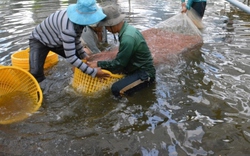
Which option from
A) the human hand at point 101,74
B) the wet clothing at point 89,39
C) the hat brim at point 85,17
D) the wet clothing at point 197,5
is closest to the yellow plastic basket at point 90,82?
the human hand at point 101,74

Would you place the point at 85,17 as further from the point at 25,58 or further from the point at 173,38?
the point at 173,38

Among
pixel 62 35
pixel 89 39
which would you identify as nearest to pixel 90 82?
pixel 62 35

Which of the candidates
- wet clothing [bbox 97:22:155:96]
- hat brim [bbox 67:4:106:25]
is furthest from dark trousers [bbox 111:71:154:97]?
hat brim [bbox 67:4:106:25]

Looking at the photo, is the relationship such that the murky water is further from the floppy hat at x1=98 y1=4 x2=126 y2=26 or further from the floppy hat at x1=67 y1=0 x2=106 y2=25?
the floppy hat at x1=67 y1=0 x2=106 y2=25

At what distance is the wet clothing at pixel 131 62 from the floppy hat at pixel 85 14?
0.48 m

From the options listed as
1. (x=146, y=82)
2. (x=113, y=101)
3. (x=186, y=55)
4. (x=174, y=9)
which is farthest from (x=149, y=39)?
(x=174, y=9)

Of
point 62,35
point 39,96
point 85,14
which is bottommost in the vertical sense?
point 39,96

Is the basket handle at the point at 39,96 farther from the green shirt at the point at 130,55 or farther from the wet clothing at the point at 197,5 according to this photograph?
the wet clothing at the point at 197,5

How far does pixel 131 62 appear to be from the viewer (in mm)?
4004

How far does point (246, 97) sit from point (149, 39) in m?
2.97

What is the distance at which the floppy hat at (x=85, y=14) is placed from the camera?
11.0 feet

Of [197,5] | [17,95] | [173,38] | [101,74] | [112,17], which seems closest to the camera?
[112,17]

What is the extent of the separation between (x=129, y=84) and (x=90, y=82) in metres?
0.60

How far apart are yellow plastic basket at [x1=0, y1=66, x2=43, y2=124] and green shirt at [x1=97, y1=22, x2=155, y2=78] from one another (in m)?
1.05
